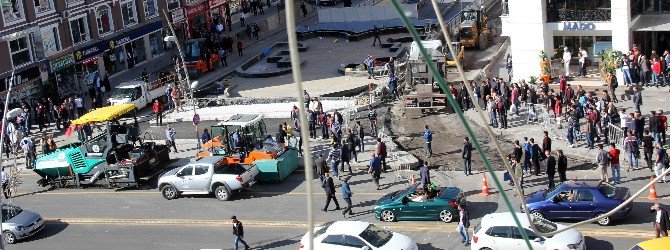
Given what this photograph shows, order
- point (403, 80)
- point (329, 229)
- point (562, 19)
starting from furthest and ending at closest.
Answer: point (403, 80) → point (562, 19) → point (329, 229)

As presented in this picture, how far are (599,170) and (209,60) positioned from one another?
3095 centimetres

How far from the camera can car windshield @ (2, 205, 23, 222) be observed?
32656 mm

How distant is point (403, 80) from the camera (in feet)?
165

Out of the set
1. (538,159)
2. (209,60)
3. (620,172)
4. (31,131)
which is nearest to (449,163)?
(538,159)

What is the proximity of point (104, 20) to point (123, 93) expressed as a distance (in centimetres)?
1017

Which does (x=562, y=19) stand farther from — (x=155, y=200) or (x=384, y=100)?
(x=155, y=200)

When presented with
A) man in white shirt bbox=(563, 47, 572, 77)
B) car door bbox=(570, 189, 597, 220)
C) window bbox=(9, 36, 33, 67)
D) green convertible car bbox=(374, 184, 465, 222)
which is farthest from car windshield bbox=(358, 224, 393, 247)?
window bbox=(9, 36, 33, 67)

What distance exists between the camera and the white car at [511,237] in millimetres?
26000

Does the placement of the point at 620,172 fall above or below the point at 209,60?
below

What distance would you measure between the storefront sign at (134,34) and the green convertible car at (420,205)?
3198 cm

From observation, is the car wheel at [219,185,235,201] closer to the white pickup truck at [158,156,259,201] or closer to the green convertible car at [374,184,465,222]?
the white pickup truck at [158,156,259,201]

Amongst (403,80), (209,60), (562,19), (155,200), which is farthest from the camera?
(209,60)

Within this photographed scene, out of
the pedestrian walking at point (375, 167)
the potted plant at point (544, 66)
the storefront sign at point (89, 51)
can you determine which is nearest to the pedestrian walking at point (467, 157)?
the pedestrian walking at point (375, 167)

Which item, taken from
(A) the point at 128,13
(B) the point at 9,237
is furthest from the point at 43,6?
(B) the point at 9,237
